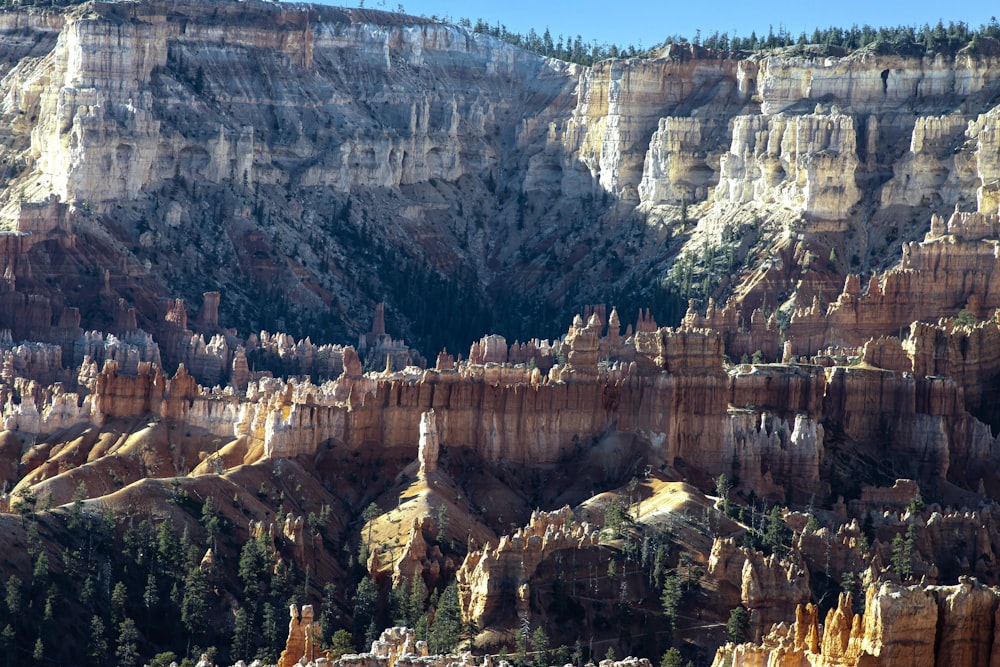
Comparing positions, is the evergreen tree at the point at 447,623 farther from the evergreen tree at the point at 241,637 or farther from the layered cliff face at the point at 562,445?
the evergreen tree at the point at 241,637

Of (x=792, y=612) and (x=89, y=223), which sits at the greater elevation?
(x=89, y=223)

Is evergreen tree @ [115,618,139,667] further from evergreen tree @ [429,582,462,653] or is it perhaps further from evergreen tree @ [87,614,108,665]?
evergreen tree @ [429,582,462,653]

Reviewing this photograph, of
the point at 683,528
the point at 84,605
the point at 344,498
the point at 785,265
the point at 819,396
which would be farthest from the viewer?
the point at 785,265

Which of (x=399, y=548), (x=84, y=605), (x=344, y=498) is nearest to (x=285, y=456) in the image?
(x=344, y=498)

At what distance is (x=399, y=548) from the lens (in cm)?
12450

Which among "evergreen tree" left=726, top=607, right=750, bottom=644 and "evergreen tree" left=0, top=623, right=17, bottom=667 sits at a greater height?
"evergreen tree" left=726, top=607, right=750, bottom=644

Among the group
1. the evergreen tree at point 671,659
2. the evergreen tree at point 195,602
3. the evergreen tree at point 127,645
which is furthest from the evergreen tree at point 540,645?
the evergreen tree at point 127,645

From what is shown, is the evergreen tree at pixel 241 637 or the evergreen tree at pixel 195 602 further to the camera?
the evergreen tree at pixel 195 602

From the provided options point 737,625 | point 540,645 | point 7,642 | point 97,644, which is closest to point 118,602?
point 97,644

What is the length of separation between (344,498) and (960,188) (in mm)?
72001

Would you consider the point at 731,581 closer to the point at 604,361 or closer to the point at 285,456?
the point at 285,456

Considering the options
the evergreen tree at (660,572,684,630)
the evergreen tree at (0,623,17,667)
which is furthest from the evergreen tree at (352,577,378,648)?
the evergreen tree at (0,623,17,667)

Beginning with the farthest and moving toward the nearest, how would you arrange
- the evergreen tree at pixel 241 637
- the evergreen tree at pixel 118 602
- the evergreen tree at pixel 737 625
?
the evergreen tree at pixel 737 625, the evergreen tree at pixel 118 602, the evergreen tree at pixel 241 637

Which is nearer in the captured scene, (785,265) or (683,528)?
(683,528)
